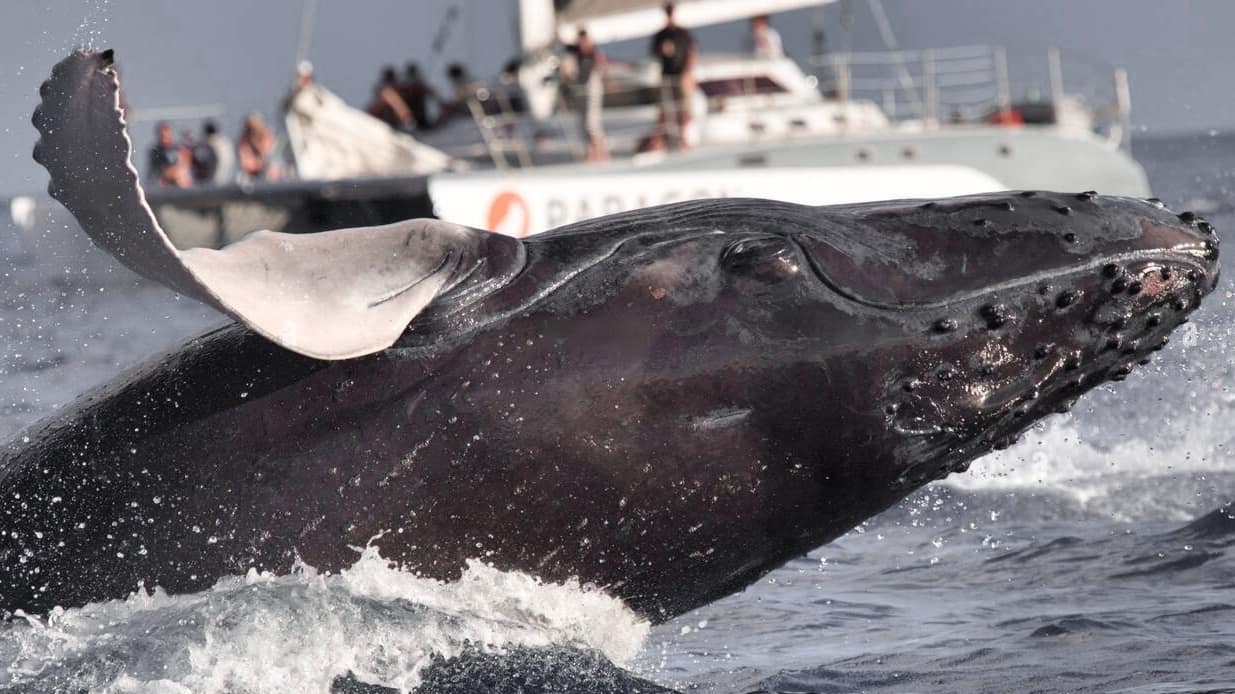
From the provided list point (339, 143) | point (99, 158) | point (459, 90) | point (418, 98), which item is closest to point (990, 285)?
point (99, 158)

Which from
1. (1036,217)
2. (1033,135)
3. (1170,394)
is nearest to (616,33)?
(1033,135)

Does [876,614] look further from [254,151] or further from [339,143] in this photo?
[254,151]

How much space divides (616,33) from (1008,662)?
95.3 feet

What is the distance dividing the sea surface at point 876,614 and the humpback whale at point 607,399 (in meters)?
0.15

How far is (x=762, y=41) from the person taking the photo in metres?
37.1

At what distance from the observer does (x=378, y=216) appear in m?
30.5

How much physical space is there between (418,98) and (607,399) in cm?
3251

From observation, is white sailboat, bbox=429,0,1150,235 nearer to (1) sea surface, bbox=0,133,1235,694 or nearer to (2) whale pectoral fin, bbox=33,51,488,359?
(1) sea surface, bbox=0,133,1235,694

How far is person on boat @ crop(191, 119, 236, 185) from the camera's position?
3972 cm

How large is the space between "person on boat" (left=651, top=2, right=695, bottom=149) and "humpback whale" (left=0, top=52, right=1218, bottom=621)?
23.8 m

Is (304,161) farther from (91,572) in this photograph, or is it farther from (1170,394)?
(91,572)

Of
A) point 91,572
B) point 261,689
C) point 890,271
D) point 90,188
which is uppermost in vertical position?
point 90,188

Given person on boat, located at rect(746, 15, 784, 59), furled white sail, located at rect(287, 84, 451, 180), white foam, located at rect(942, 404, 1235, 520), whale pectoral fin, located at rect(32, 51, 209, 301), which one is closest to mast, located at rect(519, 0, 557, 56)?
furled white sail, located at rect(287, 84, 451, 180)

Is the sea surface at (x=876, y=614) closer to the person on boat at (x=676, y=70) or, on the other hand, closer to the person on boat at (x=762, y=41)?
the person on boat at (x=676, y=70)
